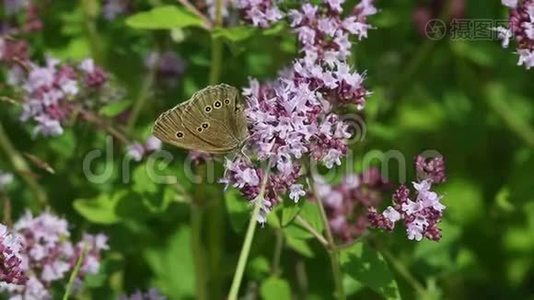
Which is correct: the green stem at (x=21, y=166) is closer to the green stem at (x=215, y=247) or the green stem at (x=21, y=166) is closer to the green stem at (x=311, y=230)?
the green stem at (x=215, y=247)

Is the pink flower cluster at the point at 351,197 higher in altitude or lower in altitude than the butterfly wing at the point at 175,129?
lower

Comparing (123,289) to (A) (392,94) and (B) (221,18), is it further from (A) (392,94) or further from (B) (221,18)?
(A) (392,94)

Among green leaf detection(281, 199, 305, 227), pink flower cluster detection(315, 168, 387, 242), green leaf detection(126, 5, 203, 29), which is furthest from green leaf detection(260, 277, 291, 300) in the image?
green leaf detection(126, 5, 203, 29)

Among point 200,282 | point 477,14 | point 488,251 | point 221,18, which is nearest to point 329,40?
point 221,18

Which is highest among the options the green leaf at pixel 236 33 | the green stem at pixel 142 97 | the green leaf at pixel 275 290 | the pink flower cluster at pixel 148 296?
the green leaf at pixel 236 33

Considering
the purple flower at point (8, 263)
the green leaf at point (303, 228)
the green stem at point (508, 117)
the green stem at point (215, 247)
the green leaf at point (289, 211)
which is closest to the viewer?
the purple flower at point (8, 263)

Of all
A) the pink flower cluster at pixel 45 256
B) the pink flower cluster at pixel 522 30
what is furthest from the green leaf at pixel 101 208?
the pink flower cluster at pixel 522 30
